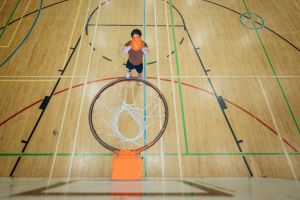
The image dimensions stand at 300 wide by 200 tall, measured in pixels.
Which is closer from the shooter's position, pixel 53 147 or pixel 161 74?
pixel 53 147

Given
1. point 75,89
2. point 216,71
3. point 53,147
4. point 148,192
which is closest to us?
point 148,192

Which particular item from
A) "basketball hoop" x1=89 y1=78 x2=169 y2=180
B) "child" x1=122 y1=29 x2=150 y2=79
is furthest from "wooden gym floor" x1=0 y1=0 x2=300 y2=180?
"child" x1=122 y1=29 x2=150 y2=79

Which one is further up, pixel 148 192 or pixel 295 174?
pixel 295 174

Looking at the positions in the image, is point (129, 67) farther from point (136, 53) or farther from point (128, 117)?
point (128, 117)

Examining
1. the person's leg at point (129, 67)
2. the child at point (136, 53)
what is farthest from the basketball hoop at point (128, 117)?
the child at point (136, 53)

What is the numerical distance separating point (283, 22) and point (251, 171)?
16.2 ft

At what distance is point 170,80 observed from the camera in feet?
18.3

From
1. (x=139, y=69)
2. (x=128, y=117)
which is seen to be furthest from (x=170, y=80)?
(x=128, y=117)

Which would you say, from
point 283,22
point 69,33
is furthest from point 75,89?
point 283,22

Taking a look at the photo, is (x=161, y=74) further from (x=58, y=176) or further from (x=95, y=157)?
(x=58, y=176)

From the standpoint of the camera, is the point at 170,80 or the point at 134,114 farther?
the point at 170,80

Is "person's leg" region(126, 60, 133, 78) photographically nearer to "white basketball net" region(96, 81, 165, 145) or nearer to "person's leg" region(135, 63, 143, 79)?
"person's leg" region(135, 63, 143, 79)

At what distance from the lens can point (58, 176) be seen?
424cm

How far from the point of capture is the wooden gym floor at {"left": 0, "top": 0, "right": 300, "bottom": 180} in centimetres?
449
